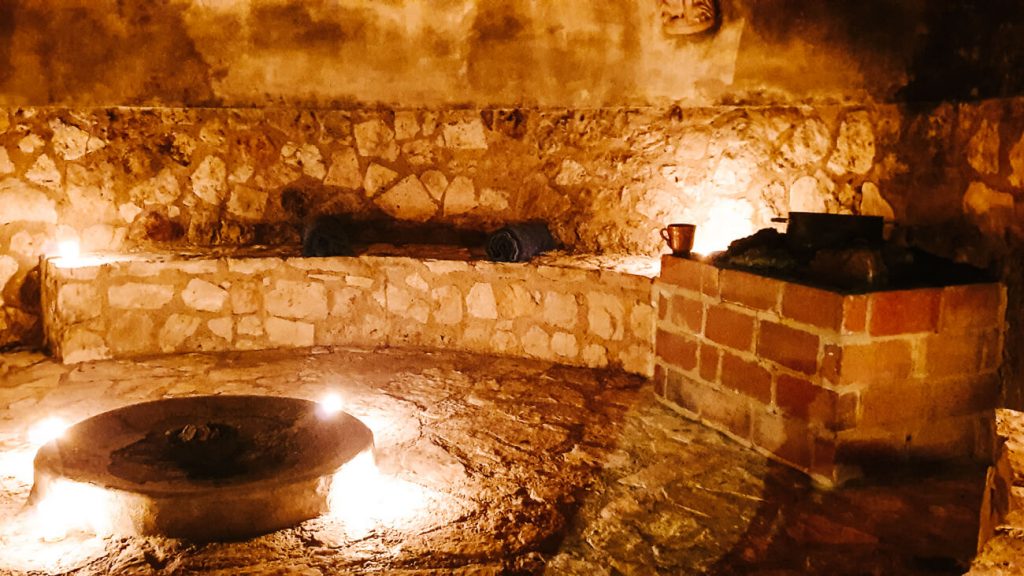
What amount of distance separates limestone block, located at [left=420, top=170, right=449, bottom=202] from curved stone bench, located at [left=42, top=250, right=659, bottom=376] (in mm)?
701

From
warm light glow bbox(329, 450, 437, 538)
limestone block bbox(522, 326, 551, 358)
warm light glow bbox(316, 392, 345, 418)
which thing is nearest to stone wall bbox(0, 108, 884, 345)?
limestone block bbox(522, 326, 551, 358)

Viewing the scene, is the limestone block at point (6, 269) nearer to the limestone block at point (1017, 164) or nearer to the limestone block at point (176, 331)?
the limestone block at point (176, 331)

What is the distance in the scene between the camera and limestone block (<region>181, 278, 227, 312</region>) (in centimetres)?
468

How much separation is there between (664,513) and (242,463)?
1509mm

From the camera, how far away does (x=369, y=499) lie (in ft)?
9.25

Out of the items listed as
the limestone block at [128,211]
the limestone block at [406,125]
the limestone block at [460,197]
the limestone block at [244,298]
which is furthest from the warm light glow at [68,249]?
the limestone block at [460,197]

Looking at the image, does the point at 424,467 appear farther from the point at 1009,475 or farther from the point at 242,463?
the point at 1009,475

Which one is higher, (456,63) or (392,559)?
(456,63)

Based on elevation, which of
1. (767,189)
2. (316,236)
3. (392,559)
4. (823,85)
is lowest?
(392,559)

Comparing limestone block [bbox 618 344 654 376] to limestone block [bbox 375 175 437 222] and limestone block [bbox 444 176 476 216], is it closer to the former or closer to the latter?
limestone block [bbox 444 176 476 216]

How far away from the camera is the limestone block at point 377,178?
5.28 metres

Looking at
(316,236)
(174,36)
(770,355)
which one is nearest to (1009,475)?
(770,355)

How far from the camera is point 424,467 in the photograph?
312 centimetres

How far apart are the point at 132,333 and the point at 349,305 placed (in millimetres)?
1276
